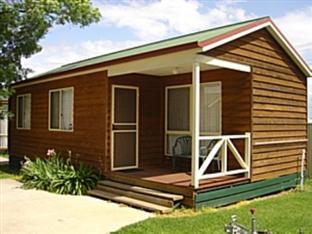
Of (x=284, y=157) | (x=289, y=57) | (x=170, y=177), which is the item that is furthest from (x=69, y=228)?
(x=289, y=57)

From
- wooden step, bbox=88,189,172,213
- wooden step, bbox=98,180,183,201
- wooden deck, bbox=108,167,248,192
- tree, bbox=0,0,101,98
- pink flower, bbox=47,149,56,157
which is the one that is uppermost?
tree, bbox=0,0,101,98

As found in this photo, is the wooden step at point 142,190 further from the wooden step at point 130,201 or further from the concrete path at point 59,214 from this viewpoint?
the concrete path at point 59,214

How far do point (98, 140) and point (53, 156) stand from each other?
77.2 inches

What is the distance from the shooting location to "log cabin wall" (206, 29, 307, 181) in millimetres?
8680

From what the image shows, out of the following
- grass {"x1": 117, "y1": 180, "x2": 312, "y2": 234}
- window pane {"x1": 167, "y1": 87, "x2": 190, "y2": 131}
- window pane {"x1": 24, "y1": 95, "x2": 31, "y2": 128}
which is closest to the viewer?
grass {"x1": 117, "y1": 180, "x2": 312, "y2": 234}

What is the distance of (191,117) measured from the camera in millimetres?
9898

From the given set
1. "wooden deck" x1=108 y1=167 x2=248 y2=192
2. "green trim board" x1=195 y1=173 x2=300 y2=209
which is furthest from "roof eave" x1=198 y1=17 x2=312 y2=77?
"green trim board" x1=195 y1=173 x2=300 y2=209

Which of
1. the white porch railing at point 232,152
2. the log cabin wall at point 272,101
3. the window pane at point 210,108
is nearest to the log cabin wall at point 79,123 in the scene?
the window pane at point 210,108

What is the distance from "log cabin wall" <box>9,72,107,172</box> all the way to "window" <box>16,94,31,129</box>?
370mm

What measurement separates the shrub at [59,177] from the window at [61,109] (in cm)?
113

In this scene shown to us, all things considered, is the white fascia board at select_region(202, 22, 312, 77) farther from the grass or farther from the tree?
the tree

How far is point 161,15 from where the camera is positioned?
47.5ft

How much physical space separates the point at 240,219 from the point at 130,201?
2.33 metres

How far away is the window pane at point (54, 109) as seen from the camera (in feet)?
39.2
